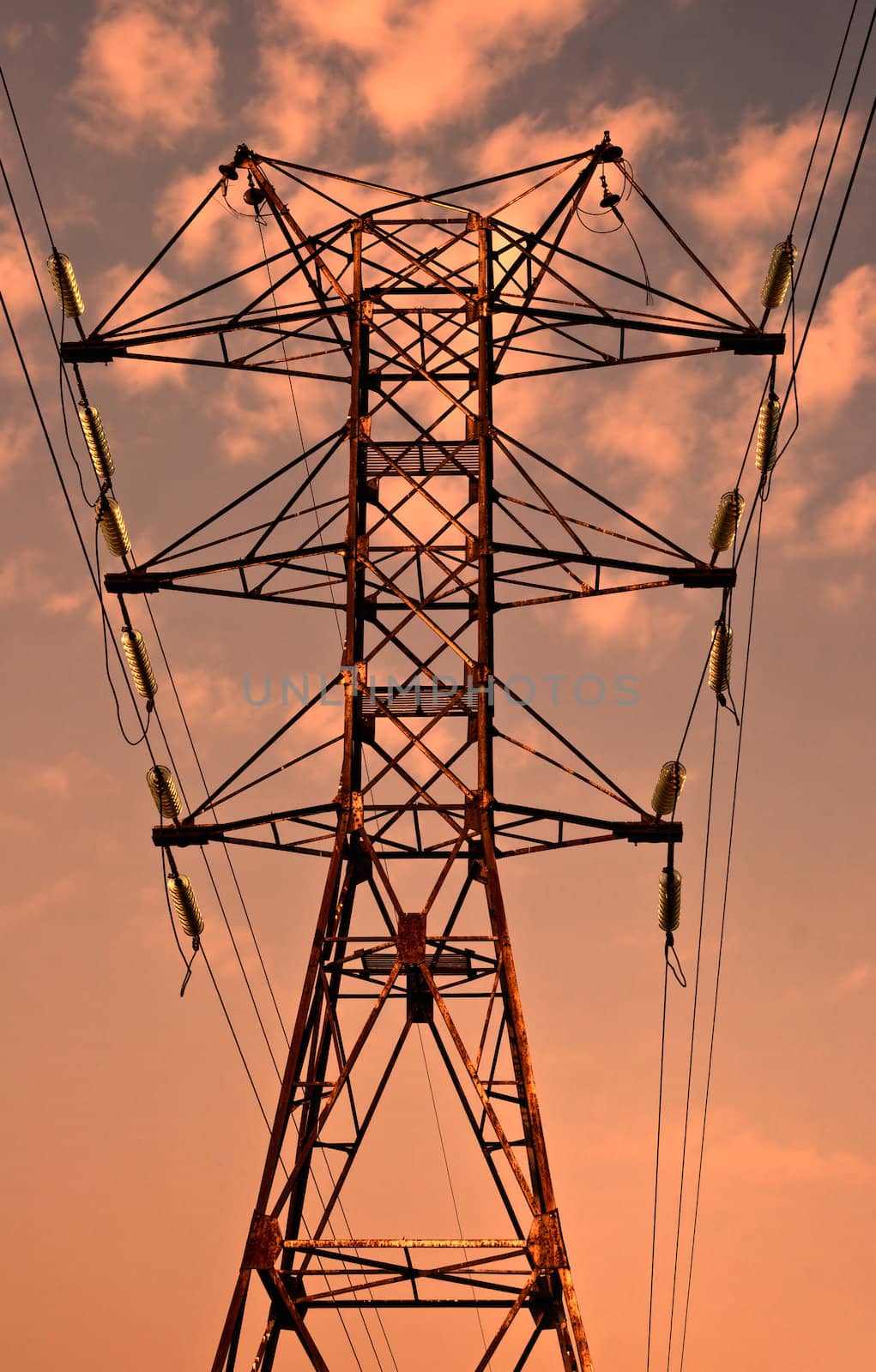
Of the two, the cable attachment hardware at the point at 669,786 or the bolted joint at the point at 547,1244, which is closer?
the bolted joint at the point at 547,1244

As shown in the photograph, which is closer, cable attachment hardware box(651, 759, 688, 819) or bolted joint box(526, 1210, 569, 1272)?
bolted joint box(526, 1210, 569, 1272)

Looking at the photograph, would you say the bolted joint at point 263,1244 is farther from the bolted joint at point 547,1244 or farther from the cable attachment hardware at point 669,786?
the cable attachment hardware at point 669,786

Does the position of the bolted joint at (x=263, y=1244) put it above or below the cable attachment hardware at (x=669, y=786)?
below

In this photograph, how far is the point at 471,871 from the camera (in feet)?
70.5

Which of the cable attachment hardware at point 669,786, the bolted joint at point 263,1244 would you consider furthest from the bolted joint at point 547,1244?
the cable attachment hardware at point 669,786

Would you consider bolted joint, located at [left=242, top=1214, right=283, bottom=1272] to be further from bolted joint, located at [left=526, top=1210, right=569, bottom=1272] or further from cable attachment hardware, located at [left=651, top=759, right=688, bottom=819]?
cable attachment hardware, located at [left=651, top=759, right=688, bottom=819]

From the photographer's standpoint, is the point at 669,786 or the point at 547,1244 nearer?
the point at 547,1244

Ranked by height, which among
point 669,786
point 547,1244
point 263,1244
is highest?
point 669,786

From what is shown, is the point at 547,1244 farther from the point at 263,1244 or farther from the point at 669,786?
the point at 669,786

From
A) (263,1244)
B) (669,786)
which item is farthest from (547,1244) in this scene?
(669,786)

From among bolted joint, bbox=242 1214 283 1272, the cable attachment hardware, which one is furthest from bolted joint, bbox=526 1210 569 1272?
the cable attachment hardware

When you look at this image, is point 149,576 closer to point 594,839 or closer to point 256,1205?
point 594,839

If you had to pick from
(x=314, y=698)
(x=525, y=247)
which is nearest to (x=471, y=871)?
(x=314, y=698)

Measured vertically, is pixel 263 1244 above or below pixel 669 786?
below
